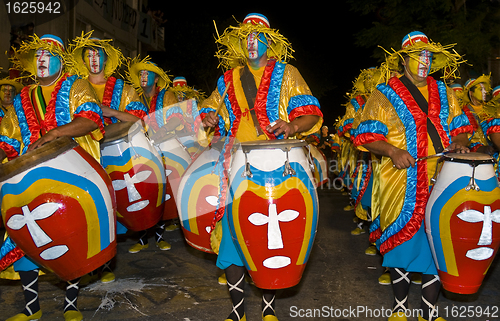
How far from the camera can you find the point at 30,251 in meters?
2.95

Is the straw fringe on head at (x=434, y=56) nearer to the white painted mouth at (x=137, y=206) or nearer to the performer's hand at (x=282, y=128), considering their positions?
Answer: the performer's hand at (x=282, y=128)

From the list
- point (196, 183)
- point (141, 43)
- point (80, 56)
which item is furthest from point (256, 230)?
point (141, 43)

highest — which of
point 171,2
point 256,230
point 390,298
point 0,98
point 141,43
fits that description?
point 171,2

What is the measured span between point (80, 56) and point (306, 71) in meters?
23.5

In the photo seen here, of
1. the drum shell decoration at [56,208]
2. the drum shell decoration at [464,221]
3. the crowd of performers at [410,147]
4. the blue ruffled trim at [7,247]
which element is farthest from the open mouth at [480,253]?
the blue ruffled trim at [7,247]

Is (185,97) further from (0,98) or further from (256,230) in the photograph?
(256,230)

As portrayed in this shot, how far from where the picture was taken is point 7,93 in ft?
21.3

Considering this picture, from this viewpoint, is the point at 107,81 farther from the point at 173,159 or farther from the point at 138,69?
the point at 138,69

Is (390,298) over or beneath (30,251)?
beneath

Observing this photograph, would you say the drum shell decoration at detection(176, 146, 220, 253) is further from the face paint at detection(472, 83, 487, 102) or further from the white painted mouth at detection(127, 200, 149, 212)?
the face paint at detection(472, 83, 487, 102)

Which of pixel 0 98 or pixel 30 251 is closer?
pixel 30 251

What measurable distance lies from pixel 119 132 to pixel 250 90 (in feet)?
4.28

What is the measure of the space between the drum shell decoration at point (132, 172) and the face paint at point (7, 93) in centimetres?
311

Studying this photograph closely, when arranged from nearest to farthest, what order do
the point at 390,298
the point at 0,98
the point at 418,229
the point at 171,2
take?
the point at 418,229, the point at 390,298, the point at 0,98, the point at 171,2
